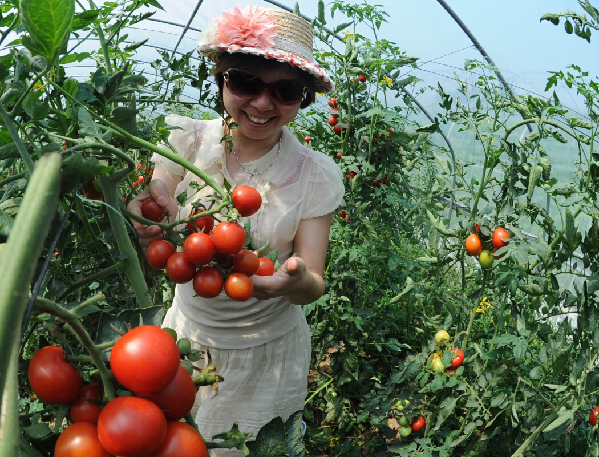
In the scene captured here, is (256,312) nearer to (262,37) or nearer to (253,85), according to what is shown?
(253,85)

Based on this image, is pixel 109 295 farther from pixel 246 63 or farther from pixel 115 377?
pixel 115 377

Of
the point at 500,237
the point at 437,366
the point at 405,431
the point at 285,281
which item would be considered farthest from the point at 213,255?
the point at 405,431

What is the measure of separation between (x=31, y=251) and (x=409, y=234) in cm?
235

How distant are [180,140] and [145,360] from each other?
1.02 m

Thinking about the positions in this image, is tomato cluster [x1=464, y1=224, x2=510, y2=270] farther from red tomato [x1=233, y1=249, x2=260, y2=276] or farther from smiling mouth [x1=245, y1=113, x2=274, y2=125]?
red tomato [x1=233, y1=249, x2=260, y2=276]

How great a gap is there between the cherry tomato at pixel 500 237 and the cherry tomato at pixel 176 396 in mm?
1102

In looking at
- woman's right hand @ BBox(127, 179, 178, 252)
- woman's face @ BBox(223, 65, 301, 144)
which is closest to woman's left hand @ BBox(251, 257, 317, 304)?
woman's right hand @ BBox(127, 179, 178, 252)

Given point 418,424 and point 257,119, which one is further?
point 418,424

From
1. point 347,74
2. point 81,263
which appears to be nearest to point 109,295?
point 81,263

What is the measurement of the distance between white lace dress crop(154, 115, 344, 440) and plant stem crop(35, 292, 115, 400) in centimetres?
87

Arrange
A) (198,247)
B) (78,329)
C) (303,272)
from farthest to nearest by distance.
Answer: (303,272)
(198,247)
(78,329)

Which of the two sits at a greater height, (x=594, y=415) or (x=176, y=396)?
(x=176, y=396)

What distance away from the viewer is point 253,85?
1.22 meters

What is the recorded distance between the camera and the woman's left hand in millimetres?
980
